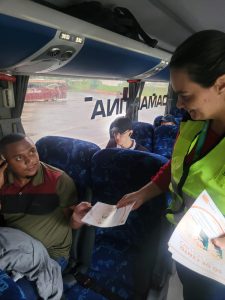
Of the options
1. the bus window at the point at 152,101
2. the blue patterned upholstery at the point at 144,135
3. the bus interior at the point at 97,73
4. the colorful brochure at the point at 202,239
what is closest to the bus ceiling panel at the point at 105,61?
the bus interior at the point at 97,73

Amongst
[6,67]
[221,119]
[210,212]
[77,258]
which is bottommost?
[77,258]

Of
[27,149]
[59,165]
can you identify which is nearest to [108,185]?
[59,165]

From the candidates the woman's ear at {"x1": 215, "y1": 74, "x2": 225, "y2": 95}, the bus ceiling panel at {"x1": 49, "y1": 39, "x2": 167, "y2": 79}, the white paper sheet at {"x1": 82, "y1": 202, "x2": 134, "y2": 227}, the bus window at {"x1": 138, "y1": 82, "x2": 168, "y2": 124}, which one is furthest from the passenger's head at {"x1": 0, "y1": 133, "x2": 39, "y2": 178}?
the bus window at {"x1": 138, "y1": 82, "x2": 168, "y2": 124}

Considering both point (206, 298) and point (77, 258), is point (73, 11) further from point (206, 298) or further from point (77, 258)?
point (206, 298)

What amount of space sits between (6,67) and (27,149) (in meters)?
0.78

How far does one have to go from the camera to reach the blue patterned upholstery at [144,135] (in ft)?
13.9

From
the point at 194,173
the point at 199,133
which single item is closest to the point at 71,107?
the point at 199,133

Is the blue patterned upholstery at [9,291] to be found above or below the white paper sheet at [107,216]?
below

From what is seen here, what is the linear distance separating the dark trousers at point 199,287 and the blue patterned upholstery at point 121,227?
0.84 feet

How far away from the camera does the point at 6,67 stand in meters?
2.20

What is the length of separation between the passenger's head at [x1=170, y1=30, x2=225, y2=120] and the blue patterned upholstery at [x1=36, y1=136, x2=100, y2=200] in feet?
3.54

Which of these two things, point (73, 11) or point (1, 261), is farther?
point (73, 11)

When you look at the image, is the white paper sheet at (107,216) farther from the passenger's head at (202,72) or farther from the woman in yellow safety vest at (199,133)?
the passenger's head at (202,72)

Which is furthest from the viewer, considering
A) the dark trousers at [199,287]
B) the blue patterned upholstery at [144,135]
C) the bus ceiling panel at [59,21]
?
the blue patterned upholstery at [144,135]
